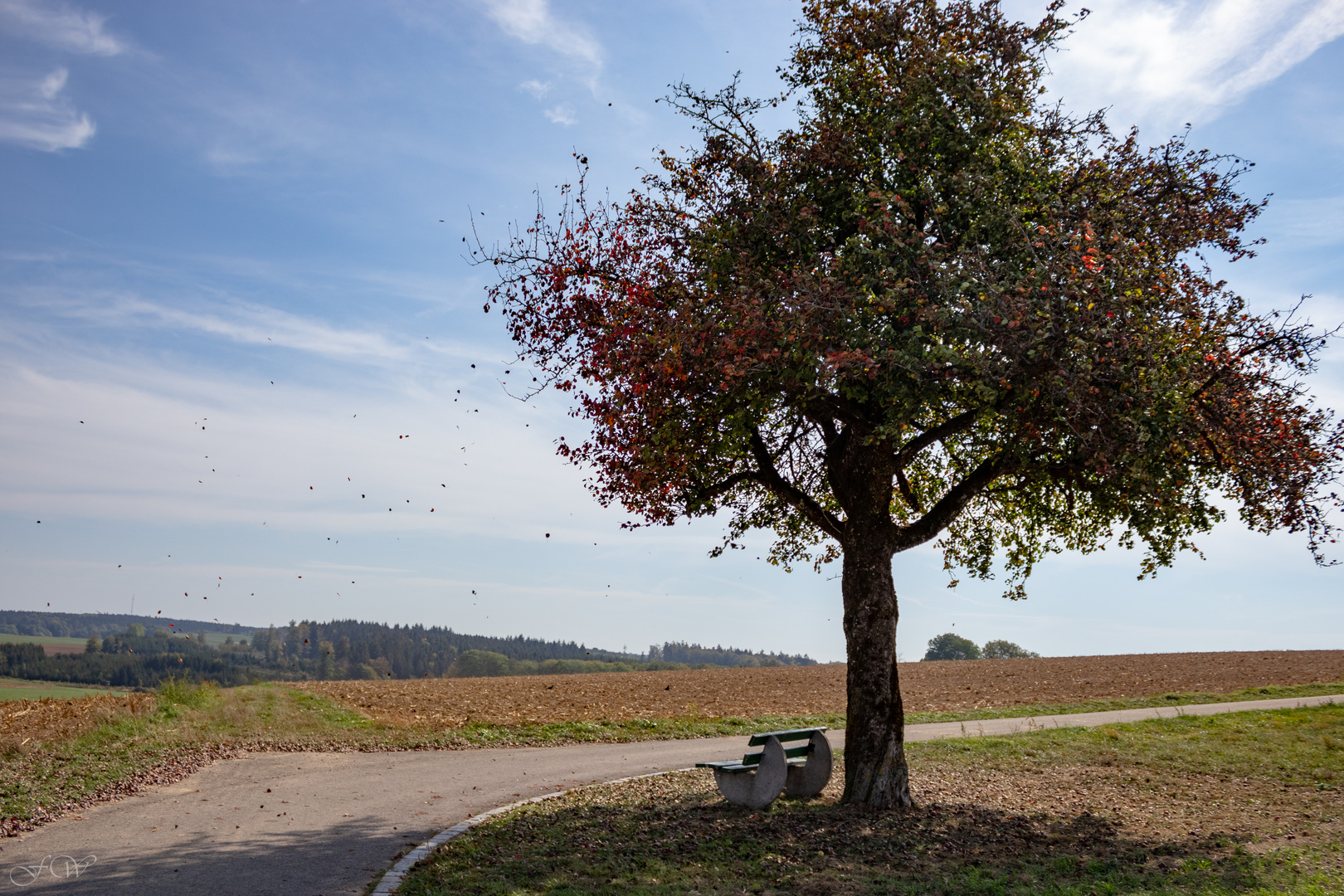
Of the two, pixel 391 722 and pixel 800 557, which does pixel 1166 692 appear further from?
pixel 391 722

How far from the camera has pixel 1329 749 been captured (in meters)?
15.7

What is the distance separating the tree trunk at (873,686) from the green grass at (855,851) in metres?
0.38

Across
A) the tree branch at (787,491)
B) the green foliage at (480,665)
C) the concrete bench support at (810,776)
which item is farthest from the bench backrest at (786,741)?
the green foliage at (480,665)

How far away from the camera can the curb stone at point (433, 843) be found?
769cm

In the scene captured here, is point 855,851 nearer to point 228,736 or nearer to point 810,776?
point 810,776

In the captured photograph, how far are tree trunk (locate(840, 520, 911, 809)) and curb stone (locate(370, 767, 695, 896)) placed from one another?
4170 millimetres

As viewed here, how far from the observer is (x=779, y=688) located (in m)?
34.5

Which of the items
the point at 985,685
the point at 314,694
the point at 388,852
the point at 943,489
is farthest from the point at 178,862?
the point at 985,685

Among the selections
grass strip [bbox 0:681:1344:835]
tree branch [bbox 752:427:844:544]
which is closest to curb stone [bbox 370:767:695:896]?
grass strip [bbox 0:681:1344:835]

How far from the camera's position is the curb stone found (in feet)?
25.2

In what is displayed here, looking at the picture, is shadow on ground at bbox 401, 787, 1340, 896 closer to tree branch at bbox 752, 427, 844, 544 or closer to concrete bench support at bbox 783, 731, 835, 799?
concrete bench support at bbox 783, 731, 835, 799

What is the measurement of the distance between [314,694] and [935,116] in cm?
2713

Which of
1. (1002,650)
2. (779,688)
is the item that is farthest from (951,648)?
(779,688)

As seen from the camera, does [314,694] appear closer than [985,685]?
Yes
